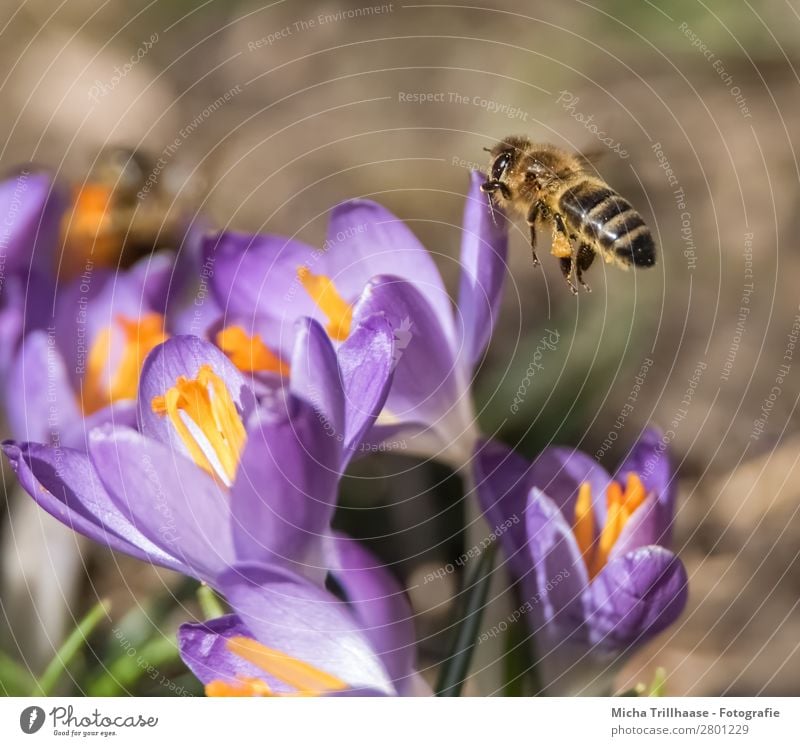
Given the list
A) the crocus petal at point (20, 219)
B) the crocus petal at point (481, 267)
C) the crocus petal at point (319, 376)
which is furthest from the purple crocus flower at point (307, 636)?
the crocus petal at point (20, 219)

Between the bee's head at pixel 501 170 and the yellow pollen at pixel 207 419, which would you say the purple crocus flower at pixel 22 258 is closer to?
the yellow pollen at pixel 207 419

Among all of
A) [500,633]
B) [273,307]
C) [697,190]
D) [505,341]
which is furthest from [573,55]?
[500,633]

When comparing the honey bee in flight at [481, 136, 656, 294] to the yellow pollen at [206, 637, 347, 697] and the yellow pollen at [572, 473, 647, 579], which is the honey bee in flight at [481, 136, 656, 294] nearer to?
the yellow pollen at [572, 473, 647, 579]

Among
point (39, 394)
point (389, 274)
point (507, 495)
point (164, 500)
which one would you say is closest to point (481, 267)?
point (389, 274)

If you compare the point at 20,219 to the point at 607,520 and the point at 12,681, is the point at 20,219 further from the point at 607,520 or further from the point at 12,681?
the point at 607,520
